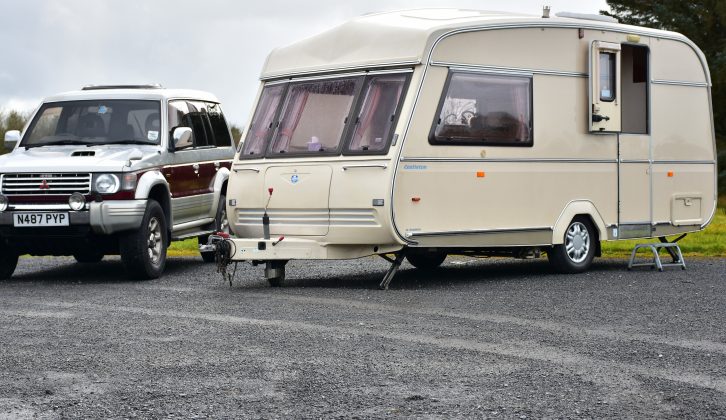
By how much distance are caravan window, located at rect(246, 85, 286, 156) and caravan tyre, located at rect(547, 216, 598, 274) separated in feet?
11.7

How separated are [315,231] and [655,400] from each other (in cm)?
657

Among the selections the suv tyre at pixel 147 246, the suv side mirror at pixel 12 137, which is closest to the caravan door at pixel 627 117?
the suv tyre at pixel 147 246

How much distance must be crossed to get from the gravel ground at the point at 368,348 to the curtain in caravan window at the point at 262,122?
151 cm

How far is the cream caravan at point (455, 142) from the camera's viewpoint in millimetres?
12695

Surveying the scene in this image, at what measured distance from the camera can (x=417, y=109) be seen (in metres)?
12.6

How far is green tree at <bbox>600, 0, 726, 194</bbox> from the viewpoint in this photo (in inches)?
1458

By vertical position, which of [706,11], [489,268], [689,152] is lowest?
[489,268]

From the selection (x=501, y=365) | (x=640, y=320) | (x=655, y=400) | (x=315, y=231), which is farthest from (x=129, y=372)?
(x=315, y=231)

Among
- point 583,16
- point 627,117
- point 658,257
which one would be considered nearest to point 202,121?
point 583,16

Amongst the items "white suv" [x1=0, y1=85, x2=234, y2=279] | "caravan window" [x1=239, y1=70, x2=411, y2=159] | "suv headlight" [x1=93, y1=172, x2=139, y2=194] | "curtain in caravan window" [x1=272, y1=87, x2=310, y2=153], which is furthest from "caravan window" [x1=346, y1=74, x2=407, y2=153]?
"white suv" [x1=0, y1=85, x2=234, y2=279]

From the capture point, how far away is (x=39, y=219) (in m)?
13.7

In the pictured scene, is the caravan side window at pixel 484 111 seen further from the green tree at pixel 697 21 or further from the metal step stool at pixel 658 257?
the green tree at pixel 697 21

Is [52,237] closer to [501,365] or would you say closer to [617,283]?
[617,283]

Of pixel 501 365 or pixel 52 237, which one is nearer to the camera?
pixel 501 365
